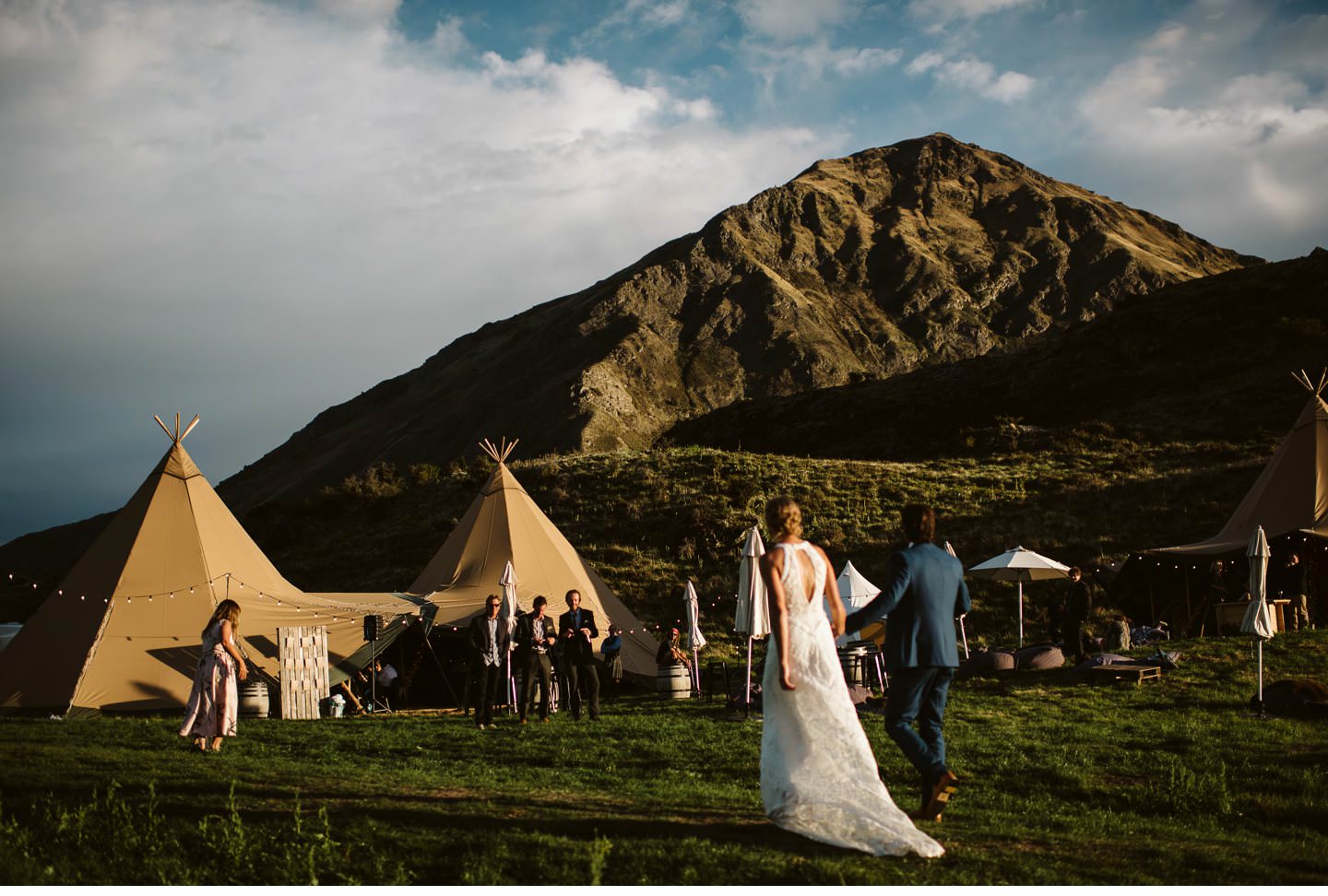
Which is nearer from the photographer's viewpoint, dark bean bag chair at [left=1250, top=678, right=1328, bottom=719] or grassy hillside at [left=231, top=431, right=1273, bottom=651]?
dark bean bag chair at [left=1250, top=678, right=1328, bottom=719]

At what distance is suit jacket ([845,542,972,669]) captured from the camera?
6.66 metres

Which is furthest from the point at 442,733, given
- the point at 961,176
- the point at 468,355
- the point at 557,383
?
the point at 961,176

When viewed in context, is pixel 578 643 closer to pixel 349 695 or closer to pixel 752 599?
pixel 752 599

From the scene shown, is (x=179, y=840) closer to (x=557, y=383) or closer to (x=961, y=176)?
(x=557, y=383)

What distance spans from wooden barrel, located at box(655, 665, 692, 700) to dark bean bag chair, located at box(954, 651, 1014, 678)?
408cm

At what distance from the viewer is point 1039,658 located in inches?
691

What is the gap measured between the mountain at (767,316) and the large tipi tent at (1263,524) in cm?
Result: 4581

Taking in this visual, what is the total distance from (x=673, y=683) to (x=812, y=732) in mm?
11258

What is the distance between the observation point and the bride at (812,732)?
600 cm

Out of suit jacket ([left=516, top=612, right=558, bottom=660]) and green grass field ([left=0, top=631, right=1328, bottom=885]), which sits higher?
suit jacket ([left=516, top=612, right=558, bottom=660])

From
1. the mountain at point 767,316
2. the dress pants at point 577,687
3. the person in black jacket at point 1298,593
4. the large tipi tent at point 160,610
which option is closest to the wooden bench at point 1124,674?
the person in black jacket at point 1298,593

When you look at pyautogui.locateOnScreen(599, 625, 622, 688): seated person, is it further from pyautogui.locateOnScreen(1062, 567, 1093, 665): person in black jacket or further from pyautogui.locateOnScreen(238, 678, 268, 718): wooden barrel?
pyautogui.locateOnScreen(1062, 567, 1093, 665): person in black jacket

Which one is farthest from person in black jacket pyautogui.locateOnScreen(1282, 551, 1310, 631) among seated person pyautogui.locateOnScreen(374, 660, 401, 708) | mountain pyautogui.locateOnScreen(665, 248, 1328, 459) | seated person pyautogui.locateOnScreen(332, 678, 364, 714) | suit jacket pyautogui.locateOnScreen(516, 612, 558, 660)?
mountain pyautogui.locateOnScreen(665, 248, 1328, 459)

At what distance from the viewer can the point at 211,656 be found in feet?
36.9
